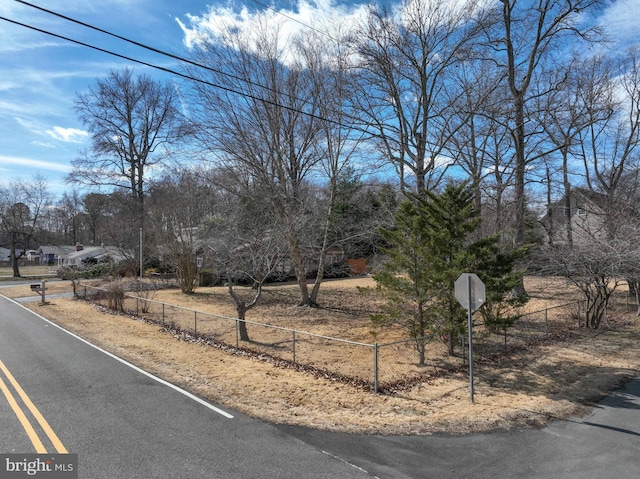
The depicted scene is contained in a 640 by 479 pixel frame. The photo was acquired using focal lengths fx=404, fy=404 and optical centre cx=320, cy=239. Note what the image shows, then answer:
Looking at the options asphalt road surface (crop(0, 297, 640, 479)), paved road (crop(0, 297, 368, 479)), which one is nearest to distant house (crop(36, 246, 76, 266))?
paved road (crop(0, 297, 368, 479))

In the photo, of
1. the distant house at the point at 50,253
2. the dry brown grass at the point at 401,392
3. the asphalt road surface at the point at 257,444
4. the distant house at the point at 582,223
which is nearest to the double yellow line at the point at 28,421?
the asphalt road surface at the point at 257,444

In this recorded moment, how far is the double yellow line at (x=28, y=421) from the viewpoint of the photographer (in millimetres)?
5616

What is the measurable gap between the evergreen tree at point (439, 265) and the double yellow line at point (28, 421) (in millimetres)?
7935

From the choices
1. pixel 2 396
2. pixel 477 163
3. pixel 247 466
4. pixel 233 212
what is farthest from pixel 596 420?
pixel 477 163

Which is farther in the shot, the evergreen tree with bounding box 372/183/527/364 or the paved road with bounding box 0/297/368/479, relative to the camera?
the evergreen tree with bounding box 372/183/527/364

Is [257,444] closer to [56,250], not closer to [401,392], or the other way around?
[401,392]

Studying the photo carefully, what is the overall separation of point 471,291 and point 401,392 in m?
2.72

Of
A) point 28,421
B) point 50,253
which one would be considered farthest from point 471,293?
point 50,253

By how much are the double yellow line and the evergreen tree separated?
793cm

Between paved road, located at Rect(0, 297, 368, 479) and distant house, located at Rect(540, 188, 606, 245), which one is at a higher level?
distant house, located at Rect(540, 188, 606, 245)

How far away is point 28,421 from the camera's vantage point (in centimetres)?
650

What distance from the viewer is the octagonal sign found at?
26.7 feet

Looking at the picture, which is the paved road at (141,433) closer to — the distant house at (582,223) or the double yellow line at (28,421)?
the double yellow line at (28,421)

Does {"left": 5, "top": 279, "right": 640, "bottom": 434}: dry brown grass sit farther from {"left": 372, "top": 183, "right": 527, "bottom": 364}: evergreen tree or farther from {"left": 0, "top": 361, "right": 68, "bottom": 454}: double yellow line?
{"left": 0, "top": 361, "right": 68, "bottom": 454}: double yellow line
